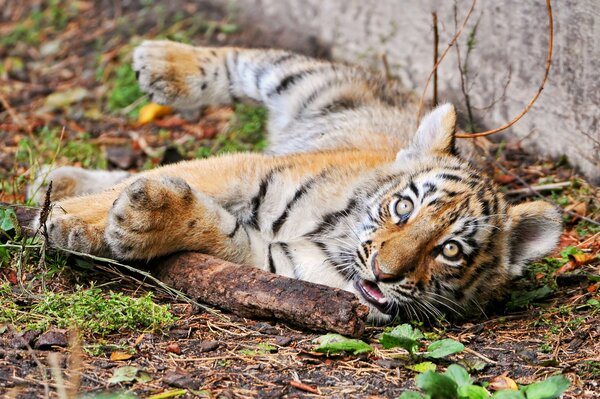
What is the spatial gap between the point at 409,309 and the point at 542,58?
243 centimetres

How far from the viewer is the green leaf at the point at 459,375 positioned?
11.8 feet

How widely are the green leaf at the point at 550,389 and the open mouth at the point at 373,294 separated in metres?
1.14

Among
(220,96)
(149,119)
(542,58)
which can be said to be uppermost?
(542,58)

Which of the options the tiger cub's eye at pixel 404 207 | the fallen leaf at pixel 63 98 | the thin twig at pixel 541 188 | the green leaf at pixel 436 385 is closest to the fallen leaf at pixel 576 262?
the thin twig at pixel 541 188

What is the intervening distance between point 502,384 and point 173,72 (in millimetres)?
3822

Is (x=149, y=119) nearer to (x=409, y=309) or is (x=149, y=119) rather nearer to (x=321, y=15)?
(x=321, y=15)

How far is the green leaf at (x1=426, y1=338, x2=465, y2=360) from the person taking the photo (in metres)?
3.96

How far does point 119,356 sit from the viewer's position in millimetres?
3863

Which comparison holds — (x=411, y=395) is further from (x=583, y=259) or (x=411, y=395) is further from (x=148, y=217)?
(x=583, y=259)

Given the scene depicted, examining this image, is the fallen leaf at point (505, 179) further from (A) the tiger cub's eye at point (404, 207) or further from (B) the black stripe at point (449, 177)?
(A) the tiger cub's eye at point (404, 207)

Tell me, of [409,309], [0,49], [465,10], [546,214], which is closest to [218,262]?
[409,309]

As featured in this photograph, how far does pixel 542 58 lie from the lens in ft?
19.8

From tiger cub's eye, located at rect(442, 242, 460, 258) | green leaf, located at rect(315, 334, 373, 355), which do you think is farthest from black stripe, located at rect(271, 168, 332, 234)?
green leaf, located at rect(315, 334, 373, 355)

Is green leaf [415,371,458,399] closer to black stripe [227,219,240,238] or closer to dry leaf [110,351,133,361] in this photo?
dry leaf [110,351,133,361]
